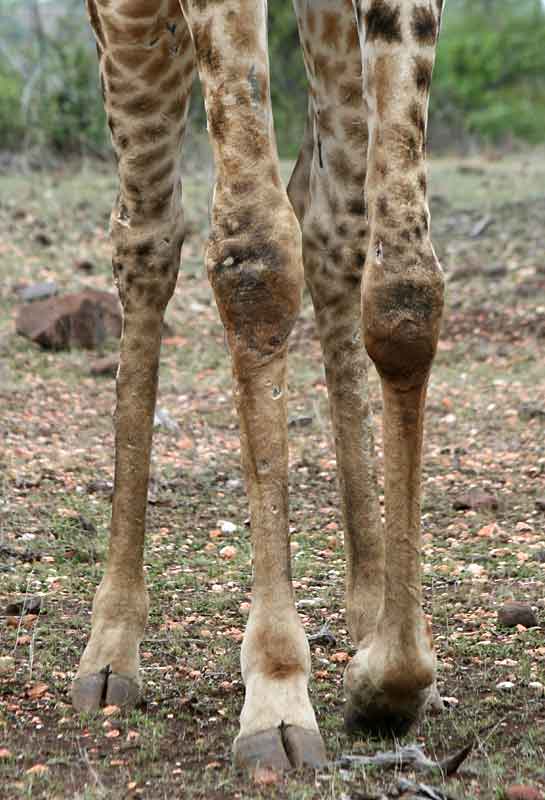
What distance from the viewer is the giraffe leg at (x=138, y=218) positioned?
14.2ft

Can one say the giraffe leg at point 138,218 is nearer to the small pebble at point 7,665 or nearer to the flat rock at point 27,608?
the small pebble at point 7,665

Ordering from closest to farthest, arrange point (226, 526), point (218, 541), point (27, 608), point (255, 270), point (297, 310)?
→ point (255, 270) → point (297, 310) → point (27, 608) → point (218, 541) → point (226, 526)

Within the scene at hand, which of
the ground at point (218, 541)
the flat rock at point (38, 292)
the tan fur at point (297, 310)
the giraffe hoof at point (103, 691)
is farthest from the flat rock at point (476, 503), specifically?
the flat rock at point (38, 292)

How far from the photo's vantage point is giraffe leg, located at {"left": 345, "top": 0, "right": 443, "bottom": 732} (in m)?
3.24

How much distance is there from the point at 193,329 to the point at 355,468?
6.21 m

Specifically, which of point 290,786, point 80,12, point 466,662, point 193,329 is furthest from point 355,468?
point 80,12

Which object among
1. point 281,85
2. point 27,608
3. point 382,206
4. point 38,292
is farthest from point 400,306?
point 281,85

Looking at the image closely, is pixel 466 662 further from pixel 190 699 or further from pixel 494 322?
pixel 494 322

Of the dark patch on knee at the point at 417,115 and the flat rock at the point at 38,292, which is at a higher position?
the flat rock at the point at 38,292

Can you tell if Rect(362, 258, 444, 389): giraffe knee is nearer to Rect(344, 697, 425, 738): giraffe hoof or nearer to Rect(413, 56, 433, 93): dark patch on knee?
Rect(413, 56, 433, 93): dark patch on knee

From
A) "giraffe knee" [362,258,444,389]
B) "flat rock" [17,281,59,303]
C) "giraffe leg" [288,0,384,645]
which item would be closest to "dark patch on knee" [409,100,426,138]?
"giraffe knee" [362,258,444,389]

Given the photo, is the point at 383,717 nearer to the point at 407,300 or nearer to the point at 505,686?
the point at 505,686

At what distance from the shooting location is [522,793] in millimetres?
2857

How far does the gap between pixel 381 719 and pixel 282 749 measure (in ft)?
1.10
